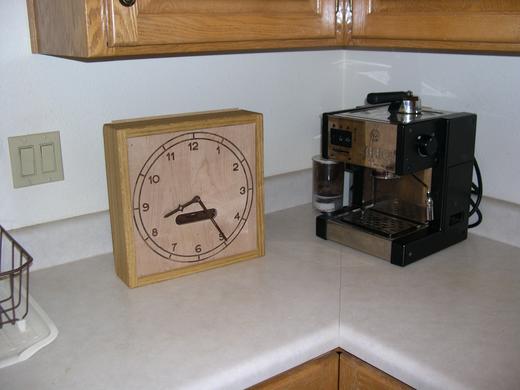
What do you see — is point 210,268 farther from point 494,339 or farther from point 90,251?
point 494,339

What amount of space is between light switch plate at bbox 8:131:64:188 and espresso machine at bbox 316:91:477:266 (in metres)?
0.57

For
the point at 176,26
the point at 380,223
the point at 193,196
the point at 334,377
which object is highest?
the point at 176,26

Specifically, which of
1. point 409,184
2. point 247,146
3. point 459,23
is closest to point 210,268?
point 247,146

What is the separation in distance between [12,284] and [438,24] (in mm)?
858

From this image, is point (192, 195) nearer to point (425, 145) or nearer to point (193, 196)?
point (193, 196)

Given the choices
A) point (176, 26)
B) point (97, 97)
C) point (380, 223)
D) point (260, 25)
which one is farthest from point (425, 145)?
point (97, 97)

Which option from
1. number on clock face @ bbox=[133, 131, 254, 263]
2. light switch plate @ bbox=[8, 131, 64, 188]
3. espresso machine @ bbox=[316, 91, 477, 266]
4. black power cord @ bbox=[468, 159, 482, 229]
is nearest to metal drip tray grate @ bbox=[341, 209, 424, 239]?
espresso machine @ bbox=[316, 91, 477, 266]

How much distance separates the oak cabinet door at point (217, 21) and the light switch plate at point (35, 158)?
361 millimetres

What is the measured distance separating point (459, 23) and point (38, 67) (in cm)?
79

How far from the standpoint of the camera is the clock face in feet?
3.64

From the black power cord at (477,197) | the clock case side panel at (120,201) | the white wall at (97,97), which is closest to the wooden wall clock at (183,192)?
the clock case side panel at (120,201)

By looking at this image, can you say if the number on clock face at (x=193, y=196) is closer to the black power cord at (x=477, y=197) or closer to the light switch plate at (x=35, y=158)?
the light switch plate at (x=35, y=158)

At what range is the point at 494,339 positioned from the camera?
94 cm

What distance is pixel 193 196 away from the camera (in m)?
1.17
